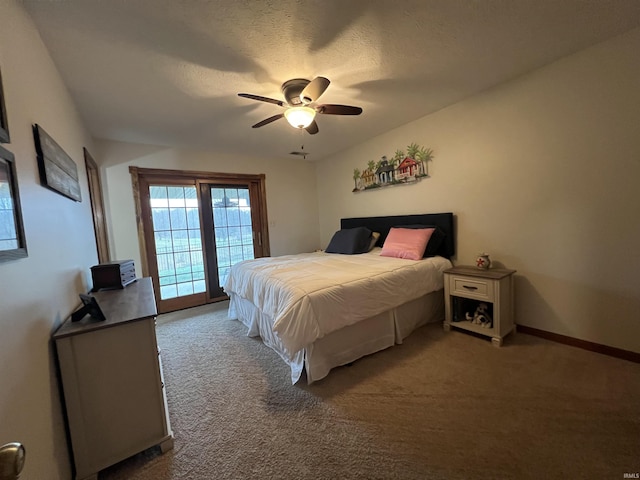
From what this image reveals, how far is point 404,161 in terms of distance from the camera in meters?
3.30

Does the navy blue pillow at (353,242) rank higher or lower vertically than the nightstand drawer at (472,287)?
higher

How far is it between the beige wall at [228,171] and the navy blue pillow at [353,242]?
1.28 meters

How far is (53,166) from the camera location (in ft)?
4.68

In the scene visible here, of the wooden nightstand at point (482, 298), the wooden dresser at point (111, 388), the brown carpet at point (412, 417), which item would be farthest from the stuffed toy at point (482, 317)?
the wooden dresser at point (111, 388)

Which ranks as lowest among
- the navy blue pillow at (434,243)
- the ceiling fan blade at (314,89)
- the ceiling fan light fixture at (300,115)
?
the navy blue pillow at (434,243)

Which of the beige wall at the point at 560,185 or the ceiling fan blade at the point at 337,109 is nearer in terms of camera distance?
the beige wall at the point at 560,185

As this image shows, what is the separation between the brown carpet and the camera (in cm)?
123

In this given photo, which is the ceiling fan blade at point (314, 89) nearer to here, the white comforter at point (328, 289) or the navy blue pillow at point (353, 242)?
the white comforter at point (328, 289)

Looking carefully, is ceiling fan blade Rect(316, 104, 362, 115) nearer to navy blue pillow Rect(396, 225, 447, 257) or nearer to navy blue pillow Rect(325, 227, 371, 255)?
navy blue pillow Rect(396, 225, 447, 257)

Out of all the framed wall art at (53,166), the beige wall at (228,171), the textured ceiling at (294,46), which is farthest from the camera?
the beige wall at (228,171)

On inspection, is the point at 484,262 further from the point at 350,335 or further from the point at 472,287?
the point at 350,335

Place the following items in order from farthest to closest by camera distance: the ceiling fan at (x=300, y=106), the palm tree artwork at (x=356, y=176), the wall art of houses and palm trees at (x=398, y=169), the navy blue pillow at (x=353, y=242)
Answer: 1. the palm tree artwork at (x=356, y=176)
2. the navy blue pillow at (x=353, y=242)
3. the wall art of houses and palm trees at (x=398, y=169)
4. the ceiling fan at (x=300, y=106)

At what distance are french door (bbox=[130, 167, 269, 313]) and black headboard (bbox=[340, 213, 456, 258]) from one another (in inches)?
65.0

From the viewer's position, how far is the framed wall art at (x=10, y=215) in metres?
0.85
